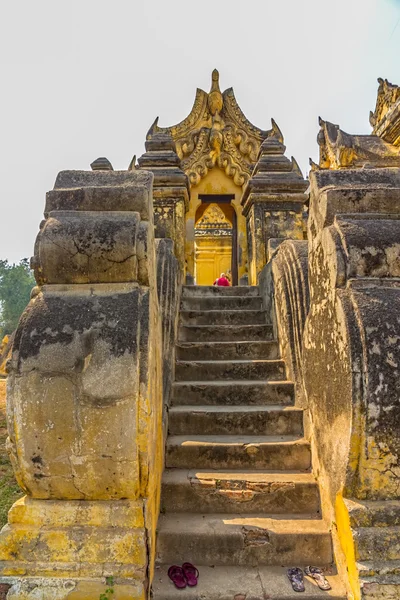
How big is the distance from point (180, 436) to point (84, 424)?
1.39 m

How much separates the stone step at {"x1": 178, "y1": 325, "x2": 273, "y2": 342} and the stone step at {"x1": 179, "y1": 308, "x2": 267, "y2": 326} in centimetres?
29

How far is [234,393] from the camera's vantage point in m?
3.71

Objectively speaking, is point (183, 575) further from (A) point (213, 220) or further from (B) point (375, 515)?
(A) point (213, 220)

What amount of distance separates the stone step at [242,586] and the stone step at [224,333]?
2.39 meters

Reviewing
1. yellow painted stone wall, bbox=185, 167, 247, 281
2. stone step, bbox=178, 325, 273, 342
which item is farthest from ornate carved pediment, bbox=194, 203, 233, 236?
stone step, bbox=178, 325, 273, 342

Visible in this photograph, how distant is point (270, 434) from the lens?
338 centimetres

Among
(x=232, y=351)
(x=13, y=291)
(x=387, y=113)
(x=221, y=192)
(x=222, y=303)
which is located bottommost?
(x=13, y=291)

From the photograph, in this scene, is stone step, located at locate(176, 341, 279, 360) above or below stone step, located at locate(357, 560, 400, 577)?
above

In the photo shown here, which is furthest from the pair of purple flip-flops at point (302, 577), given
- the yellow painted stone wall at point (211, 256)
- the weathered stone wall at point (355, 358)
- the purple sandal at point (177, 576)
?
the yellow painted stone wall at point (211, 256)

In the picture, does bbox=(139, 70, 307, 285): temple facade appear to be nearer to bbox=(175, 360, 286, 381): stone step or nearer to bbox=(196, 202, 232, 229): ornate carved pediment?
bbox=(175, 360, 286, 381): stone step

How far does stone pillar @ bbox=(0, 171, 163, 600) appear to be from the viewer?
6.64 ft

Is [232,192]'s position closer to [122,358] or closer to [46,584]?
[122,358]

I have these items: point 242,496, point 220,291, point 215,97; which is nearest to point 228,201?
point 215,97

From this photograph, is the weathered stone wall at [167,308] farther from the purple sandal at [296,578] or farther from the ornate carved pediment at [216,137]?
the ornate carved pediment at [216,137]
